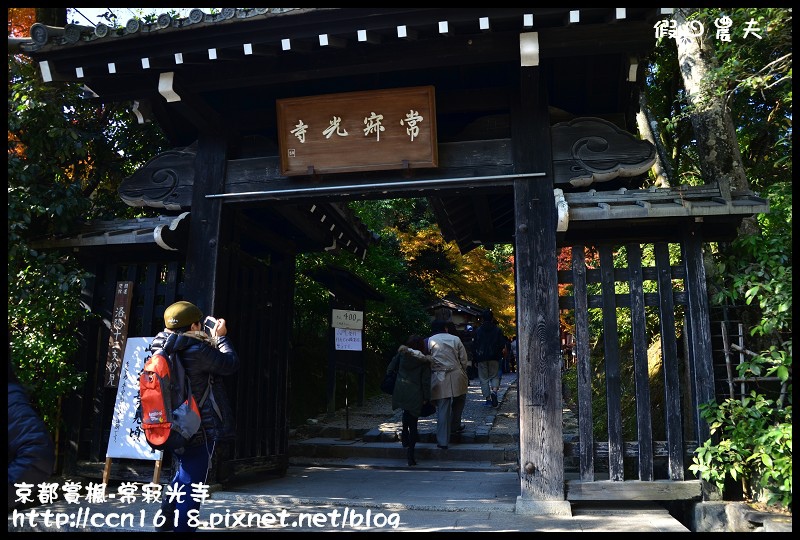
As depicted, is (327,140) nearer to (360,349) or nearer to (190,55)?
(190,55)

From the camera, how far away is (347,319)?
12.8 m

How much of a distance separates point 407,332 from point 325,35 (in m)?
13.2

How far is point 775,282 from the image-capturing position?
5.57 m

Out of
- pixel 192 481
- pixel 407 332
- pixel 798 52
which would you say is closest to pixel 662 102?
pixel 798 52

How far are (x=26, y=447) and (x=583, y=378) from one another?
4875 mm

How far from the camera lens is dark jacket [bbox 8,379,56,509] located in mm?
2986

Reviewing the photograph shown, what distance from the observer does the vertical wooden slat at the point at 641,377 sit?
6062mm

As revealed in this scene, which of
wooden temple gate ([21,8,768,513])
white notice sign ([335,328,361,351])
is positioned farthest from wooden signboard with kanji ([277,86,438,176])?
white notice sign ([335,328,361,351])

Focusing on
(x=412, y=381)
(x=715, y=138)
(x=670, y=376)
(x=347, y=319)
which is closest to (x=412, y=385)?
(x=412, y=381)

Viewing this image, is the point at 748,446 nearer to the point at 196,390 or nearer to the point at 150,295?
the point at 196,390

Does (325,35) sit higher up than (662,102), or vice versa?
(662,102)

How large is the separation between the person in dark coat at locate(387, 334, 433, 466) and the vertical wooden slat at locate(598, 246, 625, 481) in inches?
136

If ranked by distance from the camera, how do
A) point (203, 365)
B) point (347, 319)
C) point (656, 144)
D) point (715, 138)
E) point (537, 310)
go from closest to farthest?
point (203, 365), point (537, 310), point (715, 138), point (656, 144), point (347, 319)

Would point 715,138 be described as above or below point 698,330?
above
